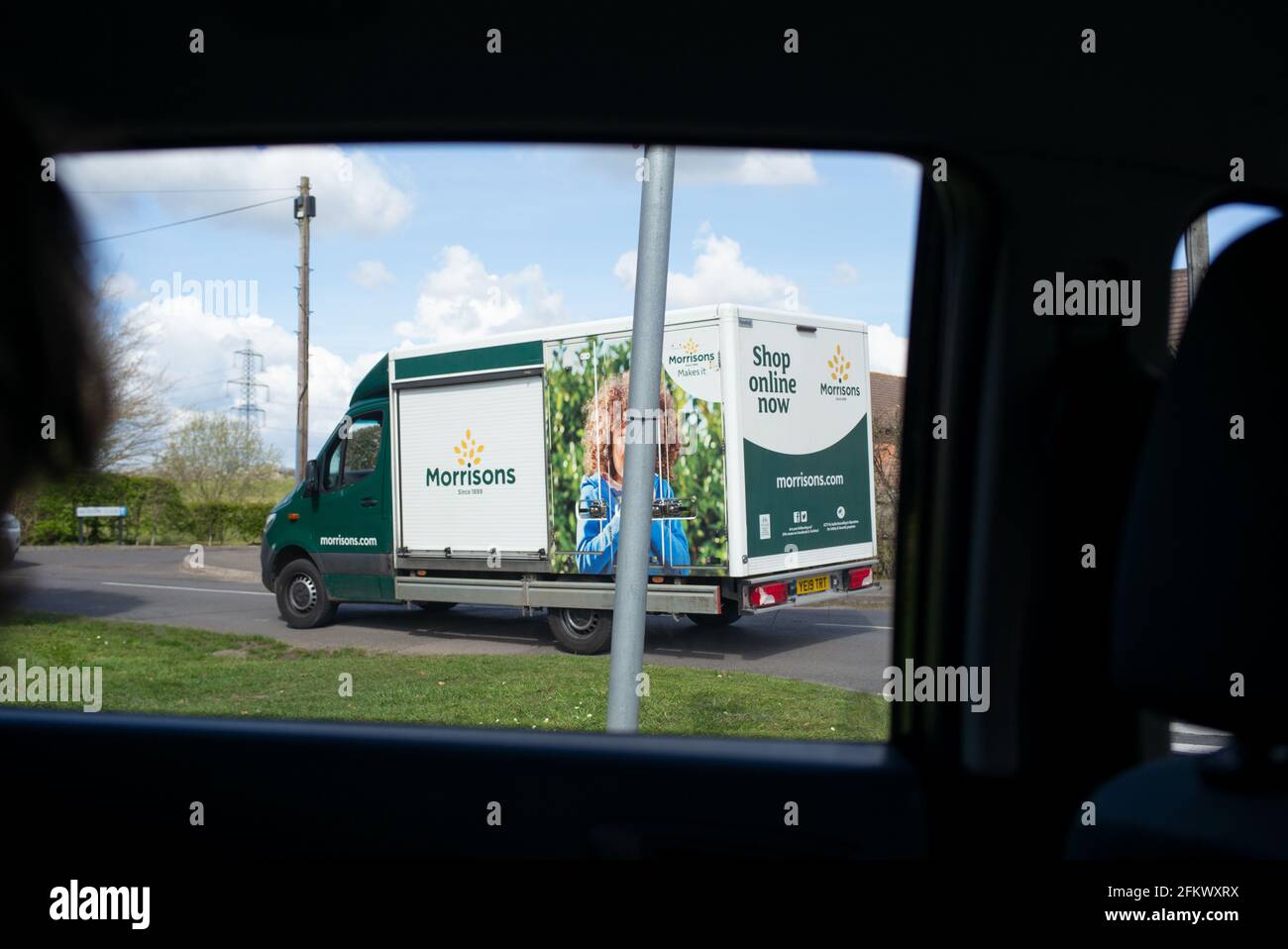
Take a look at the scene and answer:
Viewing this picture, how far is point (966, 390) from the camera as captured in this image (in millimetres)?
1659

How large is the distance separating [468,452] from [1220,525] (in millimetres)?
8186

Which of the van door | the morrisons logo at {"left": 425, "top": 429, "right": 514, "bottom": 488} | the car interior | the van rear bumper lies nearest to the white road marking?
the car interior

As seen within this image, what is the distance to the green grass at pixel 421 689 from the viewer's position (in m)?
2.03

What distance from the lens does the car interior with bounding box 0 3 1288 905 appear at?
1.43 metres

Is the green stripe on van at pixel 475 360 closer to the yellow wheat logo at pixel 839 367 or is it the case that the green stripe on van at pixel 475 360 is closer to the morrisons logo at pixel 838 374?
the morrisons logo at pixel 838 374

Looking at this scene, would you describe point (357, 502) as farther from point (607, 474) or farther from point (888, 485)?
point (888, 485)

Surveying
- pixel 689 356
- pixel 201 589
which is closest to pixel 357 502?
pixel 689 356

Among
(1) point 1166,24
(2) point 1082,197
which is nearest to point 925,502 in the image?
(2) point 1082,197

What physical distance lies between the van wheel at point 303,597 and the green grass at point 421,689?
151 cm

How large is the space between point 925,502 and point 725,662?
2050 millimetres

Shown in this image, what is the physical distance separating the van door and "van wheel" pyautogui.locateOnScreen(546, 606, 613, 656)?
10.0 ft

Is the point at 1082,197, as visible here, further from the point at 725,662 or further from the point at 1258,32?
the point at 725,662

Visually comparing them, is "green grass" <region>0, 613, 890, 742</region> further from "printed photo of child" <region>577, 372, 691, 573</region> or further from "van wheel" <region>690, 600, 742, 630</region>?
"printed photo of child" <region>577, 372, 691, 573</region>

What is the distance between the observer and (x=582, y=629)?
496 cm
